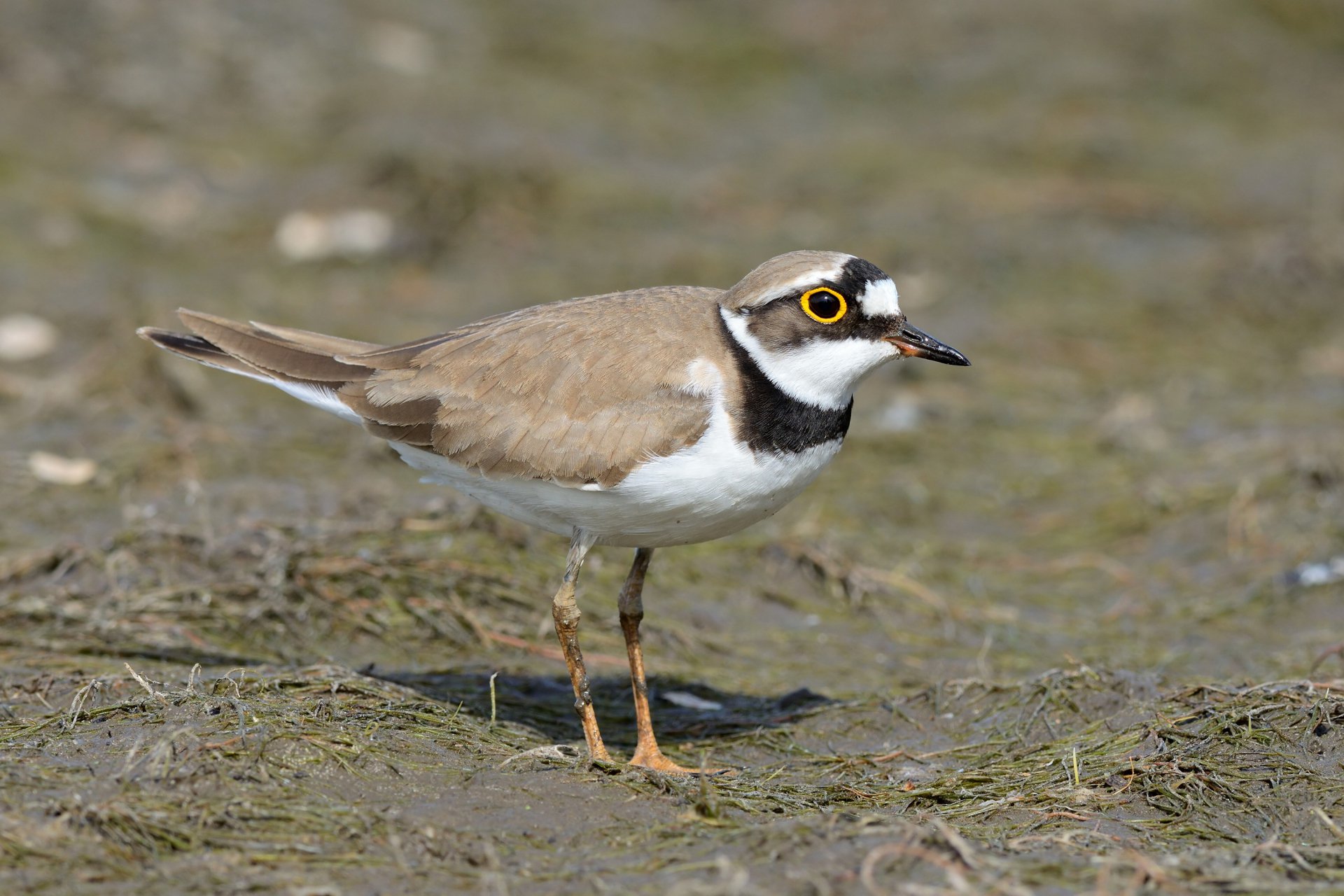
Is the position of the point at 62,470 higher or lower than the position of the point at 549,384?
lower

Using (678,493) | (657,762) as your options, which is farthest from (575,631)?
(678,493)

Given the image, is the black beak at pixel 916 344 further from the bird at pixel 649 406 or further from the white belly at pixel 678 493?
the white belly at pixel 678 493

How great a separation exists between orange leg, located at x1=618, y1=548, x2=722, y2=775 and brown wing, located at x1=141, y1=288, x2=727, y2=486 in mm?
853

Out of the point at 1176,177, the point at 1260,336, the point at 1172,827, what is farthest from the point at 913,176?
the point at 1172,827

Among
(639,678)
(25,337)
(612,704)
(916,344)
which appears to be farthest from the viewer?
(25,337)

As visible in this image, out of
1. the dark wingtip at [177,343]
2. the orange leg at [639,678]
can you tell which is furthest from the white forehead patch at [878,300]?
the dark wingtip at [177,343]

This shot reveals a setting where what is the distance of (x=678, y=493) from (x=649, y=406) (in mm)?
379

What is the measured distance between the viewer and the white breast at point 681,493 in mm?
5391

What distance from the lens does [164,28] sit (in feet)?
54.7

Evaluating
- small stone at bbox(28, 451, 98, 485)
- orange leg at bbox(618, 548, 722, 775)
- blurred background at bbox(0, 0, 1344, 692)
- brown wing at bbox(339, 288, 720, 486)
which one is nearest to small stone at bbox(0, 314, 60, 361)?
blurred background at bbox(0, 0, 1344, 692)

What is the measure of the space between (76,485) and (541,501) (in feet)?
12.9

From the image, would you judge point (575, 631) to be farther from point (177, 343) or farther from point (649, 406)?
point (177, 343)

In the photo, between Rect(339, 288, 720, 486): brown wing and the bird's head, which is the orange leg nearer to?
Rect(339, 288, 720, 486): brown wing

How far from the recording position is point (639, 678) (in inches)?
238
